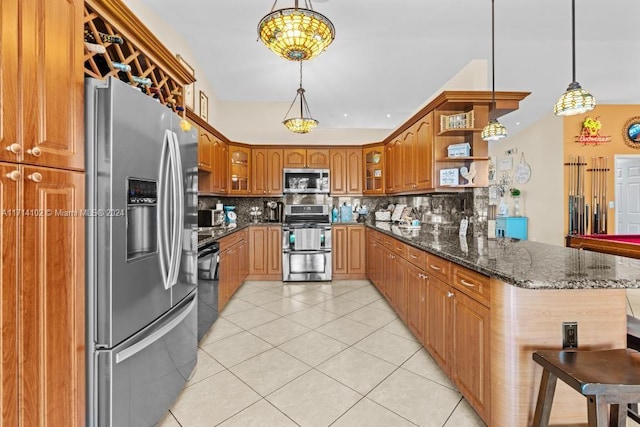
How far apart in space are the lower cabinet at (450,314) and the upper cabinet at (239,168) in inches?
120

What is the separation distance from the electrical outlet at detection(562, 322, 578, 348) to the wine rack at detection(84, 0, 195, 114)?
265cm

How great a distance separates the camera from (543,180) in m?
6.37

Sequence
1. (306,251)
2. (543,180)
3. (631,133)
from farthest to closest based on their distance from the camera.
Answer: (543,180)
(631,133)
(306,251)

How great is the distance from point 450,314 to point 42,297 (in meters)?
2.15

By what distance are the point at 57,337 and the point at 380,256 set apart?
3.43 m

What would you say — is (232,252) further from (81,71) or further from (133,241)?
(81,71)

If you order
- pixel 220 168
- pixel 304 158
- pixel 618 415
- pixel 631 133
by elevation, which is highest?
pixel 631 133

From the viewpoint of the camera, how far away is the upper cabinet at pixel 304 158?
205 inches

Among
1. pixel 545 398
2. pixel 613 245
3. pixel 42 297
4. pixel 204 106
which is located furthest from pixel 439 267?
pixel 204 106

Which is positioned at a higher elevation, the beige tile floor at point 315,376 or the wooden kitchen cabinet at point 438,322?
the wooden kitchen cabinet at point 438,322

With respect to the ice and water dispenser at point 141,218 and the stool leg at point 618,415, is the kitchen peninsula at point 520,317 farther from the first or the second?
the ice and water dispenser at point 141,218

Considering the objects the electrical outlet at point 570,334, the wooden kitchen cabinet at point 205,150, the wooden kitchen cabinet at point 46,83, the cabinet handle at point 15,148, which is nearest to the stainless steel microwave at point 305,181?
the wooden kitchen cabinet at point 205,150

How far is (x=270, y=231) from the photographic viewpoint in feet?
16.1

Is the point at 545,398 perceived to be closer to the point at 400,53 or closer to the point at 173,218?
the point at 173,218
